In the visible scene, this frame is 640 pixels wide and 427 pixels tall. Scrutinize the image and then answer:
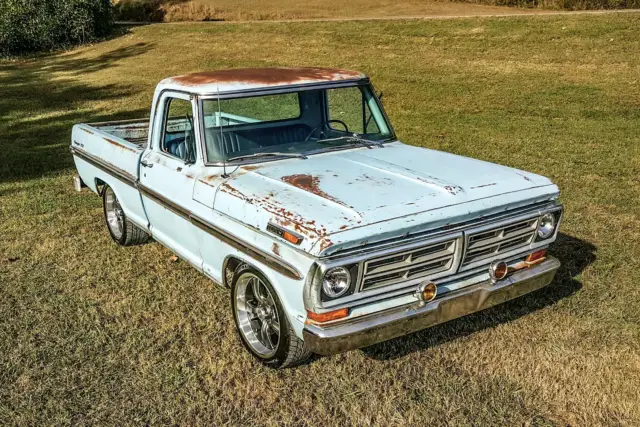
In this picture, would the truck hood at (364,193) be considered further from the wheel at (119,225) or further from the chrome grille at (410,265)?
the wheel at (119,225)

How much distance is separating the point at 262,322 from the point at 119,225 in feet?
8.55

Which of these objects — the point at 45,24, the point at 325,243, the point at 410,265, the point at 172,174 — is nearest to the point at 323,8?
the point at 45,24

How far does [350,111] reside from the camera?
5004 mm

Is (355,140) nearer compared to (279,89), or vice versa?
(279,89)

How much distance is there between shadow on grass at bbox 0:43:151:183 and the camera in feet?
30.8

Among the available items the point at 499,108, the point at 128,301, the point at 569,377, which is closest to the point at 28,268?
the point at 128,301

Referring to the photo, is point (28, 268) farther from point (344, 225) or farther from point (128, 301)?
point (344, 225)

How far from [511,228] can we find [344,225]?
1.21 metres

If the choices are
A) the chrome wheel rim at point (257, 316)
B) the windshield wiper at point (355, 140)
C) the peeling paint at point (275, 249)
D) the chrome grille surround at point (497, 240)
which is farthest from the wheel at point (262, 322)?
the windshield wiper at point (355, 140)

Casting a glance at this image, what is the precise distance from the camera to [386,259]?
3.30 metres

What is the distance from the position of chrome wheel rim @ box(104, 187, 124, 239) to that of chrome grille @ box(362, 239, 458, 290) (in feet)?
10.9

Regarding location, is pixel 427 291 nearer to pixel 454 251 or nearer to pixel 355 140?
pixel 454 251

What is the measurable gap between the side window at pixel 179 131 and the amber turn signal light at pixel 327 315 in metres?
1.62

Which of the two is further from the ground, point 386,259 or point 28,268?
point 386,259
